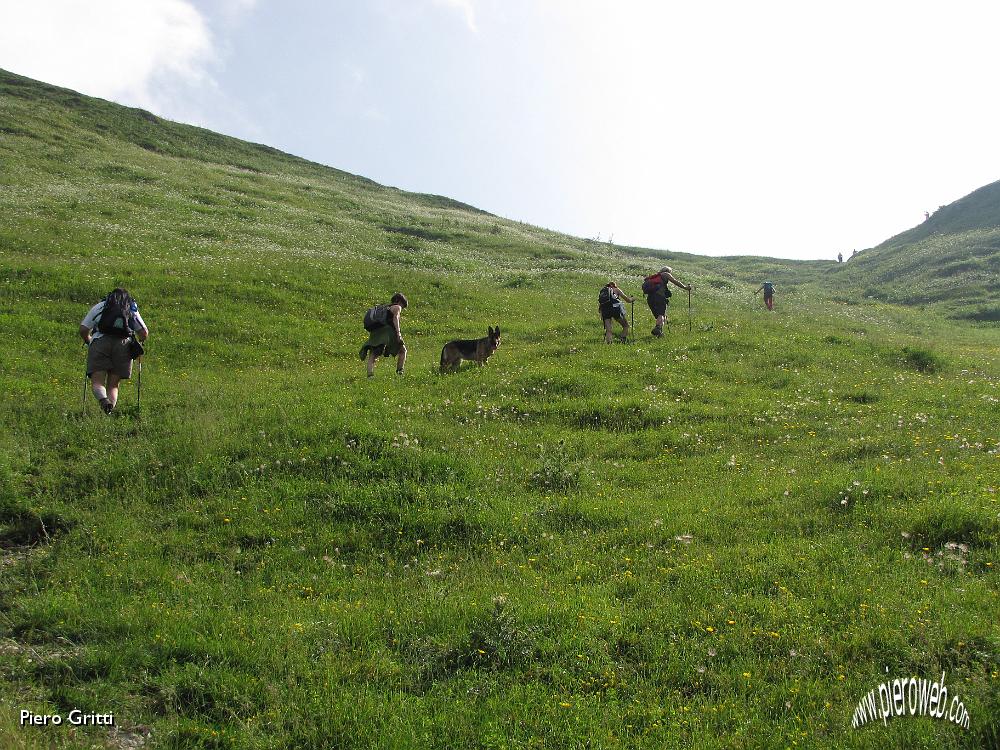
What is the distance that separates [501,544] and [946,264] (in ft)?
203

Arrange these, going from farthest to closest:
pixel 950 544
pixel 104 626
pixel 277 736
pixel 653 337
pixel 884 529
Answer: pixel 653 337 → pixel 884 529 → pixel 950 544 → pixel 104 626 → pixel 277 736

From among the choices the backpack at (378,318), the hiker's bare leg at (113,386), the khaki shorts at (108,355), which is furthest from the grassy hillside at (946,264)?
the hiker's bare leg at (113,386)

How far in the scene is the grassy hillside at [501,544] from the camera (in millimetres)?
4855

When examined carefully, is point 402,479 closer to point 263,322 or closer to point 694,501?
point 694,501

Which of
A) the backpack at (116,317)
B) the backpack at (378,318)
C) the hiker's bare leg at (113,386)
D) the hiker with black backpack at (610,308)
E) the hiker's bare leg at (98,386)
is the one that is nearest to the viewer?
the backpack at (116,317)

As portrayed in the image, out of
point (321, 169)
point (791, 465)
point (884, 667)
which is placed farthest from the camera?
point (321, 169)

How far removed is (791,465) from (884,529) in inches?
111

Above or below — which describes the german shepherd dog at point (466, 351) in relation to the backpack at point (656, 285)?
below

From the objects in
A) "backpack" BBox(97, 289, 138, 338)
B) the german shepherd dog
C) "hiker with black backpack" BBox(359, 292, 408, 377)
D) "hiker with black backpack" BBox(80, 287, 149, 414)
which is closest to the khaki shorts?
"hiker with black backpack" BBox(80, 287, 149, 414)

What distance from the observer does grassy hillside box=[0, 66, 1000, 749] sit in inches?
191

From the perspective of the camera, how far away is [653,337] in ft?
67.9

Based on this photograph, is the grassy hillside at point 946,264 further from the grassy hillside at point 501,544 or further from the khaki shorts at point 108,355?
the khaki shorts at point 108,355

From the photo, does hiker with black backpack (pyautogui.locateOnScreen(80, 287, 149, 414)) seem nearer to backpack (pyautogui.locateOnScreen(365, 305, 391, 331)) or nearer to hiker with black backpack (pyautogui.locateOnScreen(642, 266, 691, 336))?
backpack (pyautogui.locateOnScreen(365, 305, 391, 331))

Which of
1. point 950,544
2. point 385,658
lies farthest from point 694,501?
point 385,658
